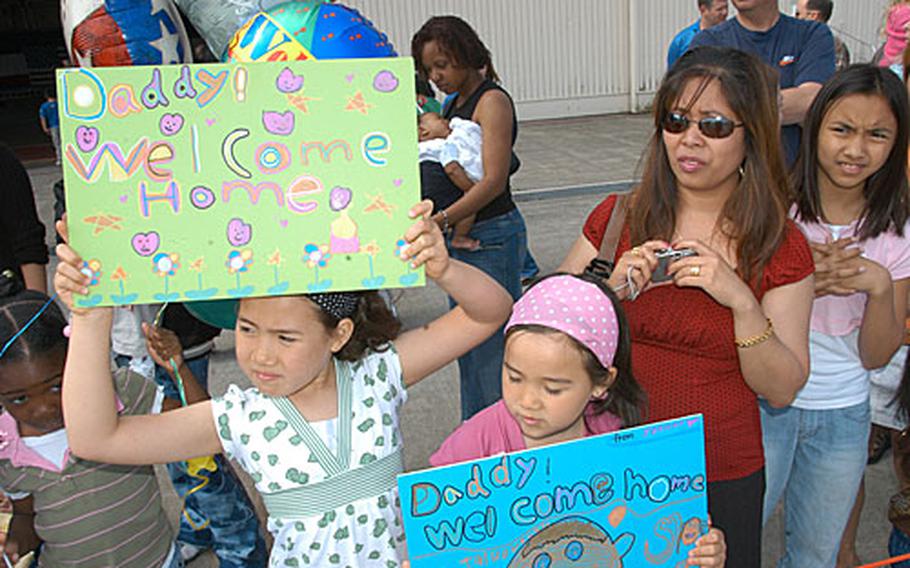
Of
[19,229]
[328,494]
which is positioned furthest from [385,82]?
[19,229]

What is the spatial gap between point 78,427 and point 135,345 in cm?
161

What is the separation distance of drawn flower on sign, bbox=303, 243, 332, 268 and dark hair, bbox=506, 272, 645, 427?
43 centimetres

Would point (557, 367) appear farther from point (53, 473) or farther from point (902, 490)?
point (902, 490)

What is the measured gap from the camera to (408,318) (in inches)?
212

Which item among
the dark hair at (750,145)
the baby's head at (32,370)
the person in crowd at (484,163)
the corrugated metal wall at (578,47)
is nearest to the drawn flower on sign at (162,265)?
the baby's head at (32,370)

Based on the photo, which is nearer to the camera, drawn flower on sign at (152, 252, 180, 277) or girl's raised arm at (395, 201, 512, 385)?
drawn flower on sign at (152, 252, 180, 277)

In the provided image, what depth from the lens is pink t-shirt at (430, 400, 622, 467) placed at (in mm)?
1656

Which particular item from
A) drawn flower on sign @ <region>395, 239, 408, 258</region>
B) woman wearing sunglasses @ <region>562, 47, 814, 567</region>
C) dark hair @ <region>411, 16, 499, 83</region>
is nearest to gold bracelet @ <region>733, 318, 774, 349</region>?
woman wearing sunglasses @ <region>562, 47, 814, 567</region>

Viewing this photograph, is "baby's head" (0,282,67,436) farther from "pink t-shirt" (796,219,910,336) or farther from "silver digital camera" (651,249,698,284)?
"pink t-shirt" (796,219,910,336)

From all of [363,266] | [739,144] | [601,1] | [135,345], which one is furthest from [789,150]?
[601,1]

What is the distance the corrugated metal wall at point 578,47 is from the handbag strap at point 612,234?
496 inches

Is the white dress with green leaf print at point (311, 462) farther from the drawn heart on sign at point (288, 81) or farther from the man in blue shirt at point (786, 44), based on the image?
the man in blue shirt at point (786, 44)

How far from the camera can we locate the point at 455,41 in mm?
3225

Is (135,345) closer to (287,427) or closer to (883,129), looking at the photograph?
(287,427)
